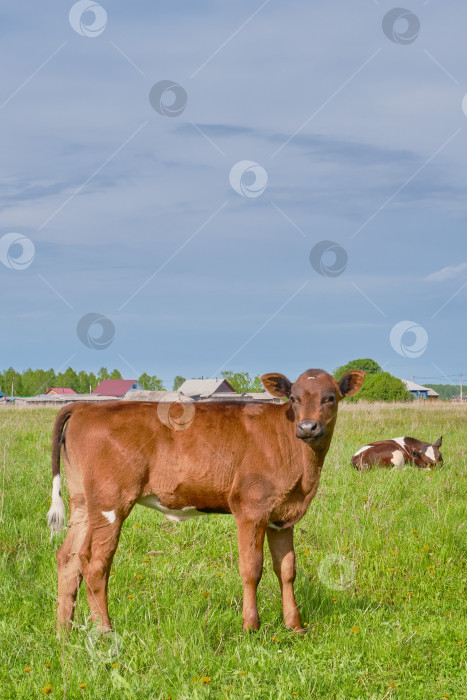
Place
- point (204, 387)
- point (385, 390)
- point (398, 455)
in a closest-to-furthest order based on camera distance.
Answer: point (398, 455) < point (385, 390) < point (204, 387)

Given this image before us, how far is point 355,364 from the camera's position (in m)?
63.8

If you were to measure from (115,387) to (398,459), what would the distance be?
3305 inches

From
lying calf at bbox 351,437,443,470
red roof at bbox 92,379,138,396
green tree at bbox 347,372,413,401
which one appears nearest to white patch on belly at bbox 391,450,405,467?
lying calf at bbox 351,437,443,470

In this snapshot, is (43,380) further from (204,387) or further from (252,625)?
(252,625)

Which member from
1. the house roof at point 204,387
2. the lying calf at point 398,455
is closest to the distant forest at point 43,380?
the house roof at point 204,387

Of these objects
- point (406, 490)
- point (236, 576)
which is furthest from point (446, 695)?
point (406, 490)

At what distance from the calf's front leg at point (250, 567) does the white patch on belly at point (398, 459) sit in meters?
7.98

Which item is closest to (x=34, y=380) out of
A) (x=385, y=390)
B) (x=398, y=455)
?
(x=385, y=390)

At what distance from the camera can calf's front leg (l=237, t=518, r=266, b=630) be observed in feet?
18.4

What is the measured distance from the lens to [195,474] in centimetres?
588

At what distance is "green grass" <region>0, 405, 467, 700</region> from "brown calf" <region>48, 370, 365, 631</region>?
1.32 ft

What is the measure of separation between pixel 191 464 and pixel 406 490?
566 centimetres

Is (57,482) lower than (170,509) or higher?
higher

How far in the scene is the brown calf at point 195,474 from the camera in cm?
576
